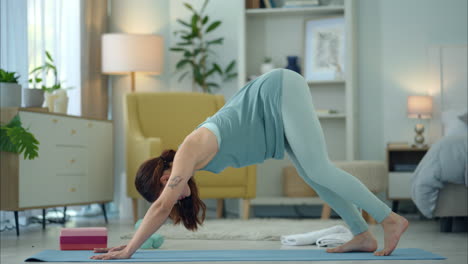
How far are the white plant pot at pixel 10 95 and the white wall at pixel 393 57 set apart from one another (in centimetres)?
300

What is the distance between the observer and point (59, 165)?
15.5 ft

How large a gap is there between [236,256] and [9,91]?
84.6 inches

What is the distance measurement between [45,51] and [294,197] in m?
2.32

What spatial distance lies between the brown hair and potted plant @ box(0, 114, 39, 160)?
5.73ft

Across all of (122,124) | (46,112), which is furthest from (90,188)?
(122,124)

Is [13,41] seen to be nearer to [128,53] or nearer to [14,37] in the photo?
[14,37]

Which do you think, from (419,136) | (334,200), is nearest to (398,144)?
(419,136)

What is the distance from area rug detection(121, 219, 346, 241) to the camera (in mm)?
3959

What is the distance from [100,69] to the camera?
6219mm

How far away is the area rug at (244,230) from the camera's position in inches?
156

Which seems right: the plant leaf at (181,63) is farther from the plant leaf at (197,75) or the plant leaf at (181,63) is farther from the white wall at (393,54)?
the white wall at (393,54)

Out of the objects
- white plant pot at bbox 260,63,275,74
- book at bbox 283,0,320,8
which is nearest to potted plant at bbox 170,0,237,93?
white plant pot at bbox 260,63,275,74

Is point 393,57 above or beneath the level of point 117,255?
above

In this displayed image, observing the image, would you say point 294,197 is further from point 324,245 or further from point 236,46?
point 324,245
